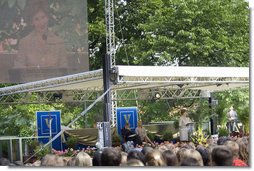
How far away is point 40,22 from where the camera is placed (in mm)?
13055

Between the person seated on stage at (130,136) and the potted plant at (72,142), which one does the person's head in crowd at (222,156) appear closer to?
the person seated on stage at (130,136)

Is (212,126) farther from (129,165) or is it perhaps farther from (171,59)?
(129,165)

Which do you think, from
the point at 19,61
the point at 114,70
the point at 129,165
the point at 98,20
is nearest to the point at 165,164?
the point at 129,165

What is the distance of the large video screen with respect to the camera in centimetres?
1246

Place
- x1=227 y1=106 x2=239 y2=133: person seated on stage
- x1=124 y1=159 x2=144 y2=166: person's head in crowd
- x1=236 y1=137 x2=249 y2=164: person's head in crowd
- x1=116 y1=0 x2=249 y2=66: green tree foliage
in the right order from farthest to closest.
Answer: x1=116 y1=0 x2=249 y2=66: green tree foliage → x1=227 y1=106 x2=239 y2=133: person seated on stage → x1=236 y1=137 x2=249 y2=164: person's head in crowd → x1=124 y1=159 x2=144 y2=166: person's head in crowd

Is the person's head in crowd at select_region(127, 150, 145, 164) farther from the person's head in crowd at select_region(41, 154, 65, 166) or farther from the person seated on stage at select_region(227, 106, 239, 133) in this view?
the person seated on stage at select_region(227, 106, 239, 133)

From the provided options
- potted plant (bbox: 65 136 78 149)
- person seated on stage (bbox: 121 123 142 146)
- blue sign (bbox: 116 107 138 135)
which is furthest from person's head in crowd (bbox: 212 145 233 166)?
blue sign (bbox: 116 107 138 135)

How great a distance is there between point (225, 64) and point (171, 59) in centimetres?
201

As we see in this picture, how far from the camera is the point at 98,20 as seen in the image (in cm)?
2305

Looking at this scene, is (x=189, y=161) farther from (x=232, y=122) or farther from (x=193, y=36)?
(x=193, y=36)

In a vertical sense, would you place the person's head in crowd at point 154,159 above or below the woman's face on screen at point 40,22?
below

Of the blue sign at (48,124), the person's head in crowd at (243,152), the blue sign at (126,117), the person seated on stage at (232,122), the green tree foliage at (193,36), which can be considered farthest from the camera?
the green tree foliage at (193,36)

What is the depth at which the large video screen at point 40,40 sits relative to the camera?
40.9 feet

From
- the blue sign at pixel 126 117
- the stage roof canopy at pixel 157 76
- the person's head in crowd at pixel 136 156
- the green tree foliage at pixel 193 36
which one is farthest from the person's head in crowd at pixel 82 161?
the green tree foliage at pixel 193 36
